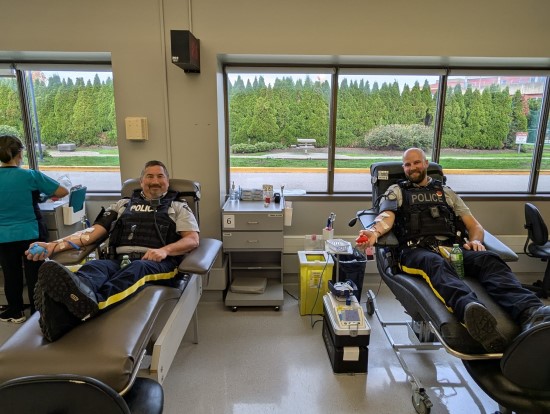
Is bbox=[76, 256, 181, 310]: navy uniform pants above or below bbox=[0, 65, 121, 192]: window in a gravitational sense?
below

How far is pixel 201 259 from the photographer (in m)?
1.90

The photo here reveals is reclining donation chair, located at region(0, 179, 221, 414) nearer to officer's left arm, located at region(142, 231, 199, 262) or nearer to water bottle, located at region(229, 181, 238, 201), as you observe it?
officer's left arm, located at region(142, 231, 199, 262)

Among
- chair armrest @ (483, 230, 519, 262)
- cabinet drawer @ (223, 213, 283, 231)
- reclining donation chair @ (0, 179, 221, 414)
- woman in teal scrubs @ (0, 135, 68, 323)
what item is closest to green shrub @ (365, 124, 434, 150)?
cabinet drawer @ (223, 213, 283, 231)

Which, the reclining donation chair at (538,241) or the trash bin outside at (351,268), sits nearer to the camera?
the trash bin outside at (351,268)

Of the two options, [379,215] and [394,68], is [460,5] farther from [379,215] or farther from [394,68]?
[379,215]

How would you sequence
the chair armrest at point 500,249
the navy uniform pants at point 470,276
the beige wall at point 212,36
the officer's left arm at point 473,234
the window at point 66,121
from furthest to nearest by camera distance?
the window at point 66,121 → the beige wall at point 212,36 → the officer's left arm at point 473,234 → the chair armrest at point 500,249 → the navy uniform pants at point 470,276

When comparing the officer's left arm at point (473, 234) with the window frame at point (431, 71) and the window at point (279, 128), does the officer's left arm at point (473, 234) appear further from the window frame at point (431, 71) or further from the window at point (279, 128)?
the window at point (279, 128)

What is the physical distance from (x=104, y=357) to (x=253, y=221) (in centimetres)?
160

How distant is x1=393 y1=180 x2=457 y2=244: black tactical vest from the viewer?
7.45 feet

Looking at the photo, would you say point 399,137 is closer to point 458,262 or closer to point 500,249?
point 500,249

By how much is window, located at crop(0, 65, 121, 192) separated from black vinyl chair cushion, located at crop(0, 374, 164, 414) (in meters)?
2.64

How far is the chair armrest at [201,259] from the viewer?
5.87ft

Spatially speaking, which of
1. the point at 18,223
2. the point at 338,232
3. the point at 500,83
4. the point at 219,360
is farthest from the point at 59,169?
the point at 500,83

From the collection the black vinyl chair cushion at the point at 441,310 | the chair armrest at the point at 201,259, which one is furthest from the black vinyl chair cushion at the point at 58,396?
the black vinyl chair cushion at the point at 441,310
